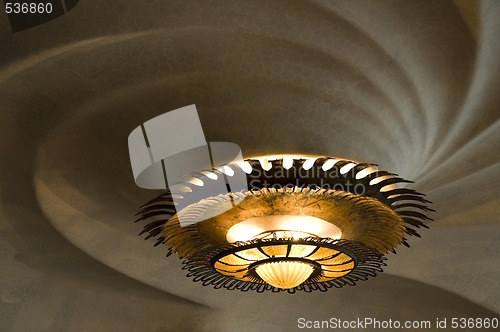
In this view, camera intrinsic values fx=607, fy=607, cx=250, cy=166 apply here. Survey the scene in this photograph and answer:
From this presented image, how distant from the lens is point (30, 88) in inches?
140

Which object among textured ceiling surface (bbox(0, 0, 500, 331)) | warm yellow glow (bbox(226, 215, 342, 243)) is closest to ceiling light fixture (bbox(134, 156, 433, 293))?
warm yellow glow (bbox(226, 215, 342, 243))

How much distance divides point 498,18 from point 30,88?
2606 mm

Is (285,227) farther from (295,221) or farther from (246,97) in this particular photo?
(246,97)

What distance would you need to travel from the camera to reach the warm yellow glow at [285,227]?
12.4 feet

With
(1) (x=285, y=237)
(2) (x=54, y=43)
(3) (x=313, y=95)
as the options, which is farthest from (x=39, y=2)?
(1) (x=285, y=237)

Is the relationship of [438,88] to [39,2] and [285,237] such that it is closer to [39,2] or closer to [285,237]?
[285,237]

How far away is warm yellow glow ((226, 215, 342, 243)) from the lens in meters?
3.79

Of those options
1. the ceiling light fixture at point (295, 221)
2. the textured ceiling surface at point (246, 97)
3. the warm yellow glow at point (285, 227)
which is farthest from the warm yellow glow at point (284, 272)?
the textured ceiling surface at point (246, 97)

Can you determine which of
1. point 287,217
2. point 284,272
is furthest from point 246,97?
point 284,272

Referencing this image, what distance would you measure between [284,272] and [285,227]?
31cm

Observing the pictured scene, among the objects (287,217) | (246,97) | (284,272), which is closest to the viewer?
(246,97)

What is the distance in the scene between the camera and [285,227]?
3807 millimetres

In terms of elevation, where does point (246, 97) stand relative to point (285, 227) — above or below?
above

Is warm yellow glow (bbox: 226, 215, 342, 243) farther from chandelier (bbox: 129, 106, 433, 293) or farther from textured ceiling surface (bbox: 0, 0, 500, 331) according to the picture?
textured ceiling surface (bbox: 0, 0, 500, 331)
